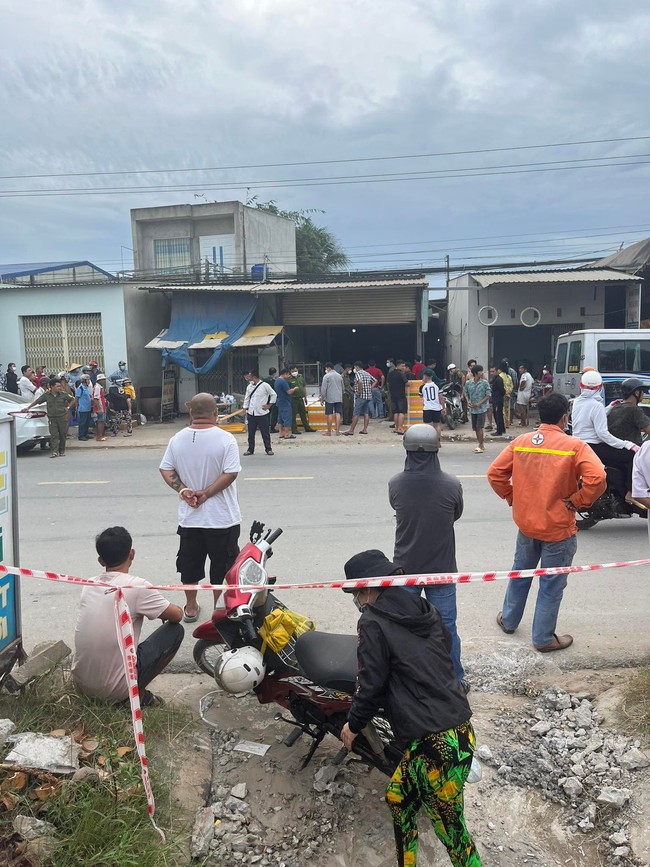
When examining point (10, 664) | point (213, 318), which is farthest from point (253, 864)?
point (213, 318)

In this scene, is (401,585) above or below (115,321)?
below

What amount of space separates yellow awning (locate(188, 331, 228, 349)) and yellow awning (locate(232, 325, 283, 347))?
50 cm

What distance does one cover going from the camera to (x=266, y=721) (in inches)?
155

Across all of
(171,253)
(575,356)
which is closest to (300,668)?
(575,356)

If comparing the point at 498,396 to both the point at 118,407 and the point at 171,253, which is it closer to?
the point at 118,407

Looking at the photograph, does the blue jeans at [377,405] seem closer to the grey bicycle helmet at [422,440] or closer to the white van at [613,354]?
the white van at [613,354]

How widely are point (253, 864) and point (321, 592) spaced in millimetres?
3050

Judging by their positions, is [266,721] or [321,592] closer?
[266,721]

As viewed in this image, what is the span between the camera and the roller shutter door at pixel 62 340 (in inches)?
813

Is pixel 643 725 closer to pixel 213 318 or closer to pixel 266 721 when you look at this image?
pixel 266 721

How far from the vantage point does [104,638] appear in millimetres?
3588

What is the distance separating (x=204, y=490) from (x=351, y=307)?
1643cm

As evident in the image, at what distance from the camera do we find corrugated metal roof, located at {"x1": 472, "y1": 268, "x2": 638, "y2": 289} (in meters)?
18.8

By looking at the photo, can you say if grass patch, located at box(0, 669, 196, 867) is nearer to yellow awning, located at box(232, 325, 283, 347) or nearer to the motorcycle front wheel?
the motorcycle front wheel
